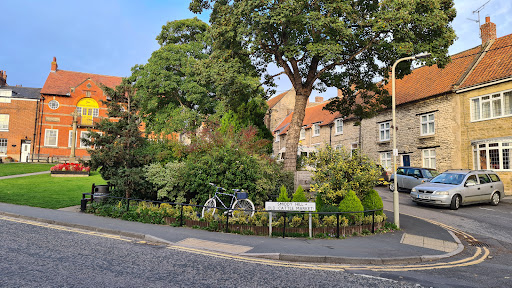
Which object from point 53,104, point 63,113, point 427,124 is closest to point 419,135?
point 427,124

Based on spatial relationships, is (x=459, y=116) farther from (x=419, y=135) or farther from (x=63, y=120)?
(x=63, y=120)

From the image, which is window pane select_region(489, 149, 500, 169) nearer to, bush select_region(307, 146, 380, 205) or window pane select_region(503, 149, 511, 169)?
window pane select_region(503, 149, 511, 169)

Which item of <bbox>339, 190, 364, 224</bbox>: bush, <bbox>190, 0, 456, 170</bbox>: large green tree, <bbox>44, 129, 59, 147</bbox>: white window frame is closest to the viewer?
<bbox>339, 190, 364, 224</bbox>: bush

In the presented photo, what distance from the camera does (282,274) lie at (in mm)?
6051

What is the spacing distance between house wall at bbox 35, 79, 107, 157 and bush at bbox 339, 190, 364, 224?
42.4m

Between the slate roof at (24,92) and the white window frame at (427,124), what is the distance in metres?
48.3

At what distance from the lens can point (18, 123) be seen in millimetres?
44250

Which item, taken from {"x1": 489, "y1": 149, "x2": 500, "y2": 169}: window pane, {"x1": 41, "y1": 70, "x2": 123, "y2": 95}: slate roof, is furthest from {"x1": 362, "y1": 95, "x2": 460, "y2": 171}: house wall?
{"x1": 41, "y1": 70, "x2": 123, "y2": 95}: slate roof

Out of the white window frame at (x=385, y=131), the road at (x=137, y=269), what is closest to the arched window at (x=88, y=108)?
the white window frame at (x=385, y=131)

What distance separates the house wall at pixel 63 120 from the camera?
4475 centimetres

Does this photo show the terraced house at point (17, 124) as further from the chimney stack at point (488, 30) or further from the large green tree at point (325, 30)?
the chimney stack at point (488, 30)

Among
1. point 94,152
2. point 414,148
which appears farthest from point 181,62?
point 414,148

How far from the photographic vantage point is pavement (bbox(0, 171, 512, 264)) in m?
7.32

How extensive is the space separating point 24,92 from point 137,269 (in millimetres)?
52424
